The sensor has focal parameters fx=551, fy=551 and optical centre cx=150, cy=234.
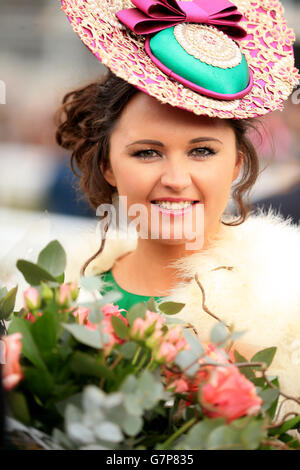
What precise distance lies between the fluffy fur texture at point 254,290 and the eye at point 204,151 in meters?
0.17

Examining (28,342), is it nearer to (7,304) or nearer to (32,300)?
(32,300)

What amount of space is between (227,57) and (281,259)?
35 cm

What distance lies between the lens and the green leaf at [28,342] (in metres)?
0.53

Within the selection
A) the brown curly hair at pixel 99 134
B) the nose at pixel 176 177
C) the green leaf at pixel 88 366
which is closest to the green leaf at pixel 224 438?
the green leaf at pixel 88 366

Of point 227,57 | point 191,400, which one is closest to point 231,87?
point 227,57

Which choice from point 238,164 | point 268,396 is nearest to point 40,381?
point 268,396

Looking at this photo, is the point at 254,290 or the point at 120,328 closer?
the point at 120,328

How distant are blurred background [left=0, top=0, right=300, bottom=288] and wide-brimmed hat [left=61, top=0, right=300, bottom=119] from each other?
1119mm

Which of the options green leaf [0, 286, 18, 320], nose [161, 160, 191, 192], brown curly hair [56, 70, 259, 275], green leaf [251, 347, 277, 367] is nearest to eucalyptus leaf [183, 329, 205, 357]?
green leaf [251, 347, 277, 367]

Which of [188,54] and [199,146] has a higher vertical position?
[188,54]

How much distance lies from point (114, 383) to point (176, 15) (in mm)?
652

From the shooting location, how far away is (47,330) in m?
0.54

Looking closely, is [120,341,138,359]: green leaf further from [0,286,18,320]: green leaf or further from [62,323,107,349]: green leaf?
[0,286,18,320]: green leaf

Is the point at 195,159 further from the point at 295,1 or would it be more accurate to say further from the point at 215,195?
the point at 295,1
